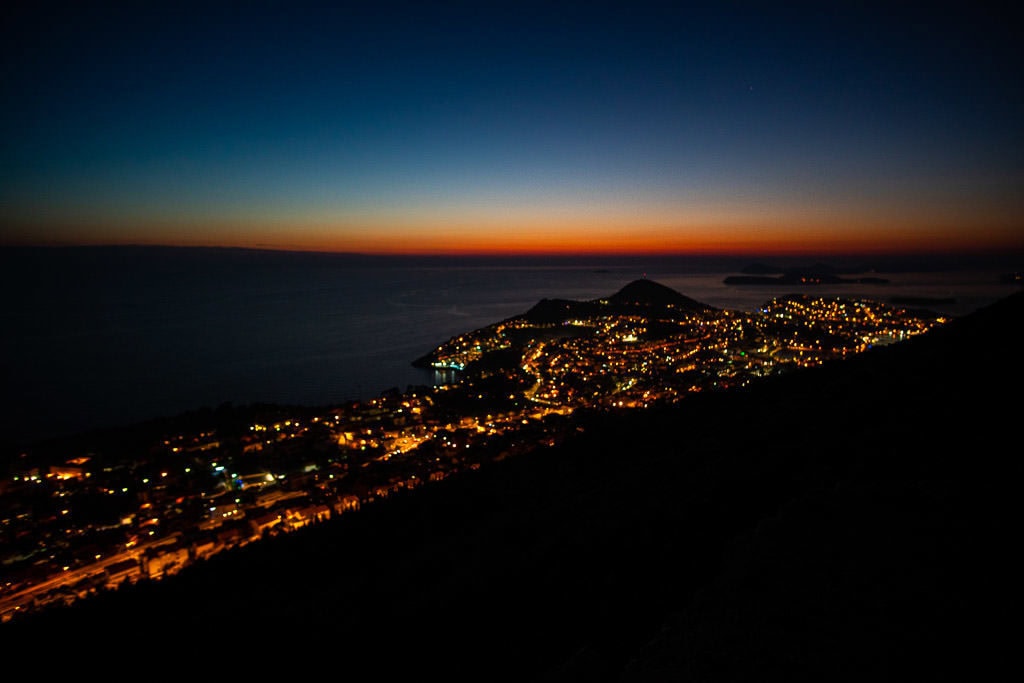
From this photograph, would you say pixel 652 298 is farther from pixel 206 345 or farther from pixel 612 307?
pixel 206 345

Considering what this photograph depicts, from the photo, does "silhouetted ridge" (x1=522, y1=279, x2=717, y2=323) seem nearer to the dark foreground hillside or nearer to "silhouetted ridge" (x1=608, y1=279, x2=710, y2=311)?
"silhouetted ridge" (x1=608, y1=279, x2=710, y2=311)

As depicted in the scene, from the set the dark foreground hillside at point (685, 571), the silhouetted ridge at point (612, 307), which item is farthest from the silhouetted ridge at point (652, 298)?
the dark foreground hillside at point (685, 571)

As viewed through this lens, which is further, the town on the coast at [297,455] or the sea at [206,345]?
the sea at [206,345]

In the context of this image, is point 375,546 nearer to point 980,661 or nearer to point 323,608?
point 323,608

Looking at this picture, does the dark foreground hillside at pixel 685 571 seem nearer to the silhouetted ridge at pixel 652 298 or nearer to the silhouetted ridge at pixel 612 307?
the silhouetted ridge at pixel 612 307

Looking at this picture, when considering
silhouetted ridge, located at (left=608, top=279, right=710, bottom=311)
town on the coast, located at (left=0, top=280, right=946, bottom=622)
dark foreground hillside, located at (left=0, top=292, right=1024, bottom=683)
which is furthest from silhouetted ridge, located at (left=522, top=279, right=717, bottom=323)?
dark foreground hillside, located at (left=0, top=292, right=1024, bottom=683)

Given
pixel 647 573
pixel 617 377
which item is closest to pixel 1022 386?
pixel 647 573
